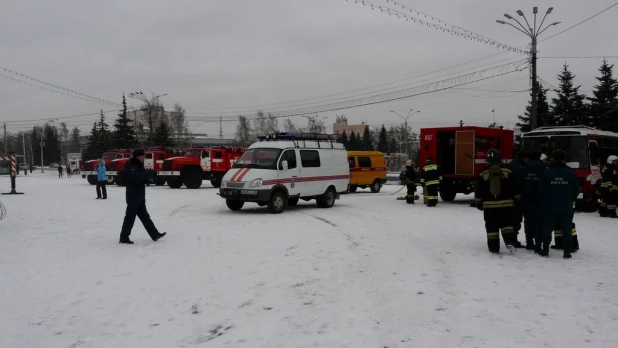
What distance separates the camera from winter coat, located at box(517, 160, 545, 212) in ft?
27.7

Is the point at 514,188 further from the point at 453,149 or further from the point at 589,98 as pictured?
the point at 589,98

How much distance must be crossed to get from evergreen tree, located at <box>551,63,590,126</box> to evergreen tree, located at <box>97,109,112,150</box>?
55133mm

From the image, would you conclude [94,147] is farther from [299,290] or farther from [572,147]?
[299,290]

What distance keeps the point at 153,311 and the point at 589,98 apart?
44023mm

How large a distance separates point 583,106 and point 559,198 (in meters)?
38.2

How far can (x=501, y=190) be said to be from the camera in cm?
836

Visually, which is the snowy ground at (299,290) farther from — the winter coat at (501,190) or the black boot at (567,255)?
the winter coat at (501,190)

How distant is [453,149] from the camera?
18938 millimetres

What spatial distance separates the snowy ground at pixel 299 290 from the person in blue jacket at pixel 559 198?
0.43 m

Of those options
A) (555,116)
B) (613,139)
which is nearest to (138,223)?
(613,139)

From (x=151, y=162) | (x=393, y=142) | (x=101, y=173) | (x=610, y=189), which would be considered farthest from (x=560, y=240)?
(x=393, y=142)

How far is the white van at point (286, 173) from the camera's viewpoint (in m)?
14.3

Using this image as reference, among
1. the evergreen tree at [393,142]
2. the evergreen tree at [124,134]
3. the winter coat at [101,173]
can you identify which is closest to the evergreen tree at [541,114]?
the winter coat at [101,173]

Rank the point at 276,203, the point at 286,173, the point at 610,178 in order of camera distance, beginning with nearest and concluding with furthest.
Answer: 1. the point at 610,178
2. the point at 276,203
3. the point at 286,173
